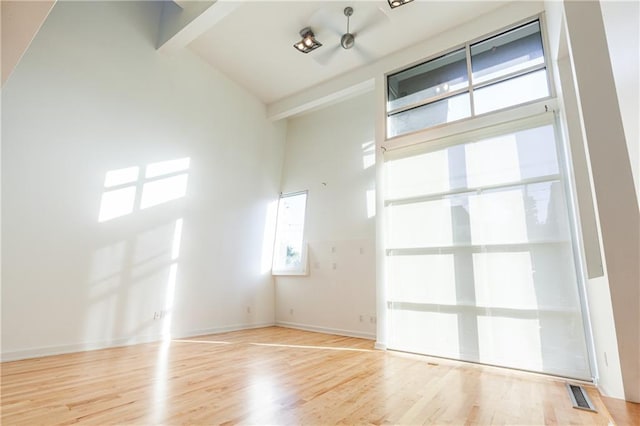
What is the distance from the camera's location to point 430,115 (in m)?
4.36

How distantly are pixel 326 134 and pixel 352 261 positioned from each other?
2.70m

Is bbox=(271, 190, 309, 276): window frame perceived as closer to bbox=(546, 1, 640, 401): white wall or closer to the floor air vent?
the floor air vent

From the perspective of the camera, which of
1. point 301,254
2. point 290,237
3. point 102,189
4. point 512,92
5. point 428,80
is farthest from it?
point 290,237

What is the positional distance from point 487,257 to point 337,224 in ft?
8.78

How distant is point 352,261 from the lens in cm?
529

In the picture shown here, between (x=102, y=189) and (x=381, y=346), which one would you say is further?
(x=381, y=346)

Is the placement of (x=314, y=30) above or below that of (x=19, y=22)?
above

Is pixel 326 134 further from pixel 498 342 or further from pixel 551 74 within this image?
pixel 498 342

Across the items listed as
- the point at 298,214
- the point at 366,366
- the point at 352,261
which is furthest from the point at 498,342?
the point at 298,214

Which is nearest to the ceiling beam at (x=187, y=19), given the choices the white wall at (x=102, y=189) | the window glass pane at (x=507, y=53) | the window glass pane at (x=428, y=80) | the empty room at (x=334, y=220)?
the empty room at (x=334, y=220)

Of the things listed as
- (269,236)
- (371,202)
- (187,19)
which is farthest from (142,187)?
(371,202)

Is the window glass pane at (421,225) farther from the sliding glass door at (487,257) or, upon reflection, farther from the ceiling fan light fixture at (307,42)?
the ceiling fan light fixture at (307,42)

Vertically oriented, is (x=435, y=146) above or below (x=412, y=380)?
above

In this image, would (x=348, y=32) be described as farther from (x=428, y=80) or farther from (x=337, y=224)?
(x=337, y=224)
